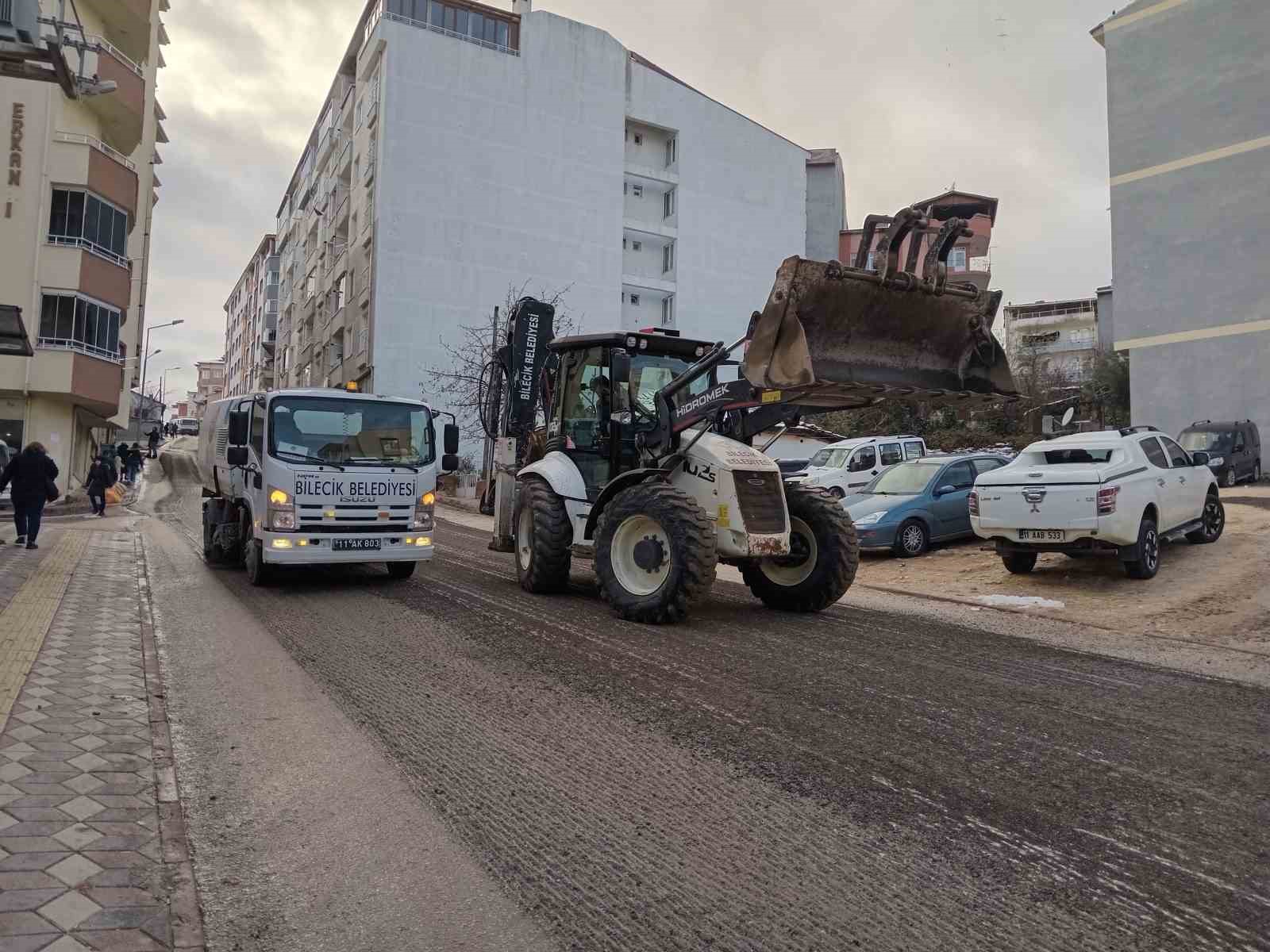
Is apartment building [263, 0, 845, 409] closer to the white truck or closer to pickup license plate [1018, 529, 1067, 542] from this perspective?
the white truck

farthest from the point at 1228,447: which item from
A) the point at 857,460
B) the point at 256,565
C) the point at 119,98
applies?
the point at 119,98

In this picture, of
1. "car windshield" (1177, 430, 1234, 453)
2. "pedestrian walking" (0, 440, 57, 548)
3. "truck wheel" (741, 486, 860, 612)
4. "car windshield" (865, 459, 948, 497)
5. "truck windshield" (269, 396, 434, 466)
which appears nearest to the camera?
"truck wheel" (741, 486, 860, 612)

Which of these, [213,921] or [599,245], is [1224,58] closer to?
[599,245]

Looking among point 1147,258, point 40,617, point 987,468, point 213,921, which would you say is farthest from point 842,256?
point 213,921

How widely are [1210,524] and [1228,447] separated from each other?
12908 millimetres

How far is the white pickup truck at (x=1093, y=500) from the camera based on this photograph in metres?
10.7

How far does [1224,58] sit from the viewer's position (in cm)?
2909

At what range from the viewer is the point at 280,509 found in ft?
33.9

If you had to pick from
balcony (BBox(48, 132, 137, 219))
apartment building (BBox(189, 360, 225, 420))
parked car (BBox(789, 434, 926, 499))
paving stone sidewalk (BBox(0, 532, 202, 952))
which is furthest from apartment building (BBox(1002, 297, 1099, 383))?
apartment building (BBox(189, 360, 225, 420))

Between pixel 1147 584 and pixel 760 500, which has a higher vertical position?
pixel 760 500

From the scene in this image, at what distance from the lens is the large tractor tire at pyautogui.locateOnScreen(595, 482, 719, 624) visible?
8.08m

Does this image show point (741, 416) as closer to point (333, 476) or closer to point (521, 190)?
point (333, 476)

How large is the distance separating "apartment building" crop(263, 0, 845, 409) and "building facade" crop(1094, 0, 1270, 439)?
21.3 meters

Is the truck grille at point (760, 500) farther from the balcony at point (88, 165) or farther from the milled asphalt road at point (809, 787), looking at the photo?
the balcony at point (88, 165)
